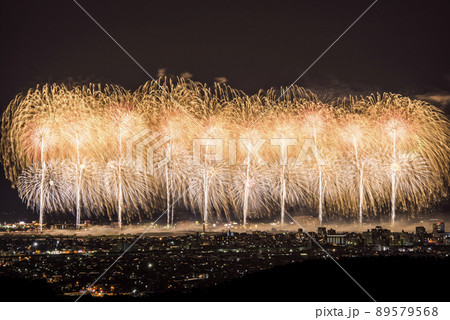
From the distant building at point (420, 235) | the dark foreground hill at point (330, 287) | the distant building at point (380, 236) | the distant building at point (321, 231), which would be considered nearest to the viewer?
the dark foreground hill at point (330, 287)

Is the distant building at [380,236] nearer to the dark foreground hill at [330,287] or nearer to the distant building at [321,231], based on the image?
the distant building at [321,231]

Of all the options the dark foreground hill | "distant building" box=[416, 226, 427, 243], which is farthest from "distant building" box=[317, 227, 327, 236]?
the dark foreground hill

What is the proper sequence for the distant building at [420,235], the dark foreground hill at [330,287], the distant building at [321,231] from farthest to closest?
1. the distant building at [321,231]
2. the distant building at [420,235]
3. the dark foreground hill at [330,287]

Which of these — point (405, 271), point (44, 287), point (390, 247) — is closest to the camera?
point (405, 271)

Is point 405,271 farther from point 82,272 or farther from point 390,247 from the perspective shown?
point 390,247

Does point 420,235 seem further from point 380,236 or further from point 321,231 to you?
point 321,231

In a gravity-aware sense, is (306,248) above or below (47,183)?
below

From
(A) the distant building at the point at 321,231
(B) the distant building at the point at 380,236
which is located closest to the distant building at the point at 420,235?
(B) the distant building at the point at 380,236

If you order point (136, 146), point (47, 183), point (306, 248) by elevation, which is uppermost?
point (136, 146)

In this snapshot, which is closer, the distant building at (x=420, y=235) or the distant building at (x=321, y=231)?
the distant building at (x=420, y=235)

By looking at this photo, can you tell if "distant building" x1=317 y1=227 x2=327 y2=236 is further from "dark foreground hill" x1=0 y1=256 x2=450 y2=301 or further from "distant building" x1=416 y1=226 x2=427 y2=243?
"dark foreground hill" x1=0 y1=256 x2=450 y2=301

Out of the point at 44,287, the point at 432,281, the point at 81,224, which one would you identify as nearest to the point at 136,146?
the point at 44,287
